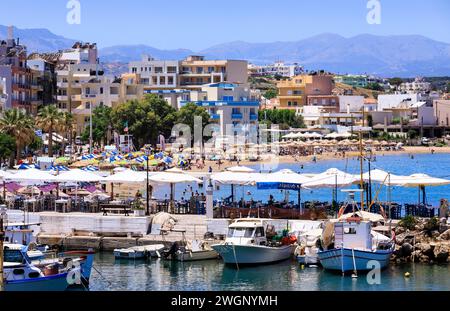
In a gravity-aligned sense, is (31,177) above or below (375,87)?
below

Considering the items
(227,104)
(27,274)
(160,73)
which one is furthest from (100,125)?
(27,274)

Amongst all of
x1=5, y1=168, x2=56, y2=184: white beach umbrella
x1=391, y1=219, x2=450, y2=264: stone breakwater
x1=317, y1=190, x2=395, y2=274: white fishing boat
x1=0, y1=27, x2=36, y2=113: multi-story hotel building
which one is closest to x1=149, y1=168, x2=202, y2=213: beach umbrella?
x1=5, y1=168, x2=56, y2=184: white beach umbrella

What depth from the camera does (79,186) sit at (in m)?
33.4

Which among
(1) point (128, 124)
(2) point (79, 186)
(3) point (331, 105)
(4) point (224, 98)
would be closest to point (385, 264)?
(2) point (79, 186)

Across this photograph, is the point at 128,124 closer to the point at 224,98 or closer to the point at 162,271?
the point at 224,98

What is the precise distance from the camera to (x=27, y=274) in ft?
55.5

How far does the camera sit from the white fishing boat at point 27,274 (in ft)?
54.2

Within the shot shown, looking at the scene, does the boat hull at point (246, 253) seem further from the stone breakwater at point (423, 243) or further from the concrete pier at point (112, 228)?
the stone breakwater at point (423, 243)

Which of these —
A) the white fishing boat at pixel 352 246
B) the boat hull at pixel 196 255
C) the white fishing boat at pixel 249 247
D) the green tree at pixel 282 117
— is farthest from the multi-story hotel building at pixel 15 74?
the white fishing boat at pixel 352 246

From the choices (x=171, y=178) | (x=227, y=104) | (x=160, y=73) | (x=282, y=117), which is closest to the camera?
(x=171, y=178)

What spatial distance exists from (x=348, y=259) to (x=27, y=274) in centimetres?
738

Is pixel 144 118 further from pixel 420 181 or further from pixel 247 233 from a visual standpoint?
pixel 247 233

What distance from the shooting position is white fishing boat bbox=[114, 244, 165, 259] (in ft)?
76.0

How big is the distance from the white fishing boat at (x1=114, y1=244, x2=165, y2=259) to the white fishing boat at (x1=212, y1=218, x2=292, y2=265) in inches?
74.4
